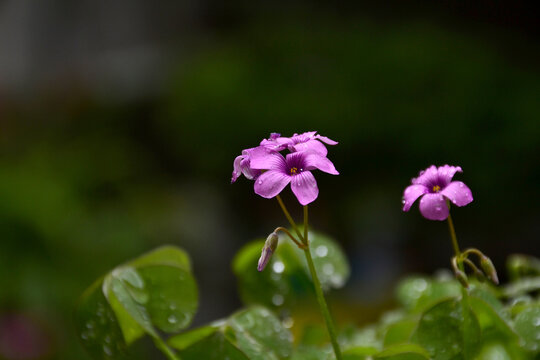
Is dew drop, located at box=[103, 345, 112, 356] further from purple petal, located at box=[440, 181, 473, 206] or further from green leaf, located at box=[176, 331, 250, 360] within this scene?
purple petal, located at box=[440, 181, 473, 206]

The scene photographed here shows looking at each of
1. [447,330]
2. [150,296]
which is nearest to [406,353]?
[447,330]

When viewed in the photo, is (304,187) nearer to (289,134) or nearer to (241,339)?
(241,339)

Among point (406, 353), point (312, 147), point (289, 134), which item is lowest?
point (406, 353)

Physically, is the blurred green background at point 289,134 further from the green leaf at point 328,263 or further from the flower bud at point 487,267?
the flower bud at point 487,267

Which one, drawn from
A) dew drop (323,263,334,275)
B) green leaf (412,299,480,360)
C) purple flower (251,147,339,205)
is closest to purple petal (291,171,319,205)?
purple flower (251,147,339,205)

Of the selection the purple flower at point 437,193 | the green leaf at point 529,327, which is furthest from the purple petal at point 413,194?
the green leaf at point 529,327

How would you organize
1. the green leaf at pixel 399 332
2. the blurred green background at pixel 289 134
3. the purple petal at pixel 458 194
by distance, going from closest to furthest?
the purple petal at pixel 458 194, the green leaf at pixel 399 332, the blurred green background at pixel 289 134
